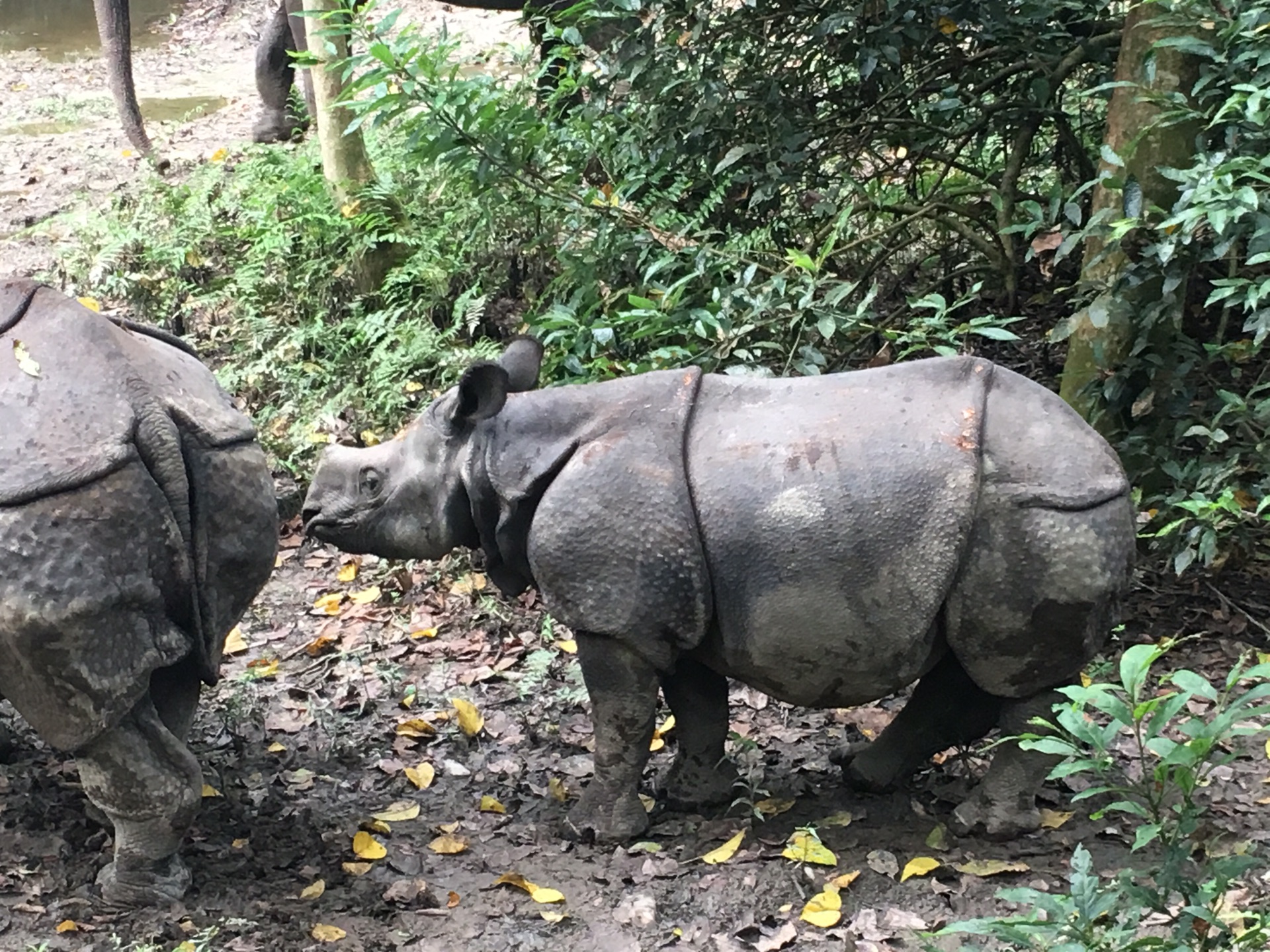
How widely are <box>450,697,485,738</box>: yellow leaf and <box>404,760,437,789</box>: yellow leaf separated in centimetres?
28

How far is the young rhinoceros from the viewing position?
3.96 m

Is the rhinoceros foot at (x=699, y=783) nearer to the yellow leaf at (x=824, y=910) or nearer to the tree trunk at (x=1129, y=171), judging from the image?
the yellow leaf at (x=824, y=910)

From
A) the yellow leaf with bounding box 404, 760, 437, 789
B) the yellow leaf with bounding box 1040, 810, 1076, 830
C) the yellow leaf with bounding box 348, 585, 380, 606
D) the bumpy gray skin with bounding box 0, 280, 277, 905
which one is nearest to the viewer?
the bumpy gray skin with bounding box 0, 280, 277, 905

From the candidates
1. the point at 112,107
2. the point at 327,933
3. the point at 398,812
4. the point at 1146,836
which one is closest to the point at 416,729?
the point at 398,812

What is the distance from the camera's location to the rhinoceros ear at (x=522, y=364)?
470cm

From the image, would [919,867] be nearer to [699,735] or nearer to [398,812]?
[699,735]

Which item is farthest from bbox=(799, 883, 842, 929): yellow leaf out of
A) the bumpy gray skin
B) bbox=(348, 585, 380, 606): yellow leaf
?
bbox=(348, 585, 380, 606): yellow leaf

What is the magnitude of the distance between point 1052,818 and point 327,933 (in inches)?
94.7

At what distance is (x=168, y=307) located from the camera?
863cm

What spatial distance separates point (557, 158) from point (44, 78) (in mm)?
11467

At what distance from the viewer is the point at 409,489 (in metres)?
4.49

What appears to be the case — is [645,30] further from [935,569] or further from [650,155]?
[935,569]

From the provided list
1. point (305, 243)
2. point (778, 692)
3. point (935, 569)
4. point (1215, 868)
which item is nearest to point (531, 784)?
point (778, 692)

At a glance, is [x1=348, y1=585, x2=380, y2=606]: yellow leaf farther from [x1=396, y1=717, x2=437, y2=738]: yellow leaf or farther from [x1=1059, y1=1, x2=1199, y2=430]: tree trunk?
[x1=1059, y1=1, x2=1199, y2=430]: tree trunk
